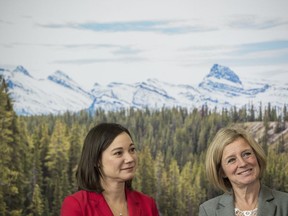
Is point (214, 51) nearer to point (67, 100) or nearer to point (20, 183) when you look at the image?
point (67, 100)

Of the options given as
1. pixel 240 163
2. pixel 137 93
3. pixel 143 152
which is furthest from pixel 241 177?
pixel 137 93

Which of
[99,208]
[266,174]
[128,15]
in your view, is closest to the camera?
[99,208]

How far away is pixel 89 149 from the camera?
312 centimetres

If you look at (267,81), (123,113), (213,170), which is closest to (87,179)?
(213,170)

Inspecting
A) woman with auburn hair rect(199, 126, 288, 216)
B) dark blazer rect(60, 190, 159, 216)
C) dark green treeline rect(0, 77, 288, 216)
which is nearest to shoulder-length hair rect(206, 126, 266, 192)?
woman with auburn hair rect(199, 126, 288, 216)

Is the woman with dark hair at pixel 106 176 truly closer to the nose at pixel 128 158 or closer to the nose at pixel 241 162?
the nose at pixel 128 158

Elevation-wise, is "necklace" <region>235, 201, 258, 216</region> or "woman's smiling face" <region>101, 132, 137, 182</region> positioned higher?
"woman's smiling face" <region>101, 132, 137, 182</region>

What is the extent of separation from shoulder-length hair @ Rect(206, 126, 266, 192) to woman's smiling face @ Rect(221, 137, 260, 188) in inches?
1.0

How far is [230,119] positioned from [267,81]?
20.8 inches

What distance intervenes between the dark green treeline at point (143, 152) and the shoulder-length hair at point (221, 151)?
1953 millimetres

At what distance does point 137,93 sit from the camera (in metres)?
5.59

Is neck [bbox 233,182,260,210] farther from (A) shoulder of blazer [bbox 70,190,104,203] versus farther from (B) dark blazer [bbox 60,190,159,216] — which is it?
(A) shoulder of blazer [bbox 70,190,104,203]

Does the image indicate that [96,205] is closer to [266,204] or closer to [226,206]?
[226,206]

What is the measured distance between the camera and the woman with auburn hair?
10.6ft
